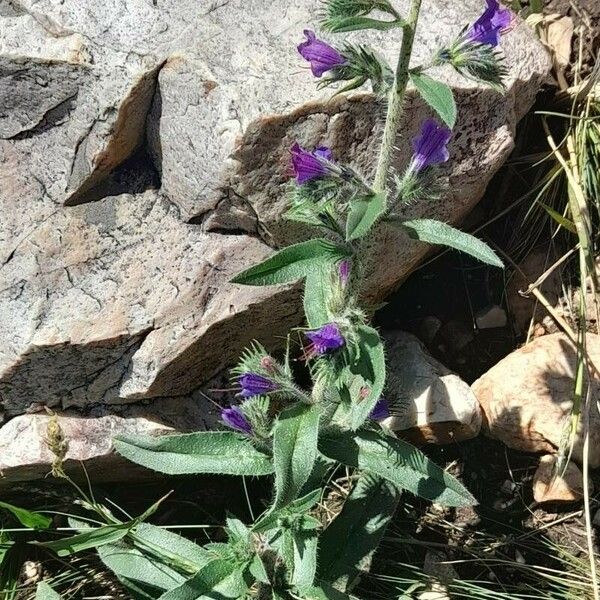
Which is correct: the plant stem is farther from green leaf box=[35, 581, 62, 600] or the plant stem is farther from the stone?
green leaf box=[35, 581, 62, 600]

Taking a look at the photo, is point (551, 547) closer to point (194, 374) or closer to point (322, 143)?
point (194, 374)

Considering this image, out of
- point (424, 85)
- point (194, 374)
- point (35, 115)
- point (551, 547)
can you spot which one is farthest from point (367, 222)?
point (551, 547)

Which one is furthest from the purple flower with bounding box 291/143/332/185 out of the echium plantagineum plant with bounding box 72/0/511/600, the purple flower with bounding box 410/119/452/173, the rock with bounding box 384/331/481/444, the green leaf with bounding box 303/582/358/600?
the green leaf with bounding box 303/582/358/600

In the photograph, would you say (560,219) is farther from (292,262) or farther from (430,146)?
(292,262)

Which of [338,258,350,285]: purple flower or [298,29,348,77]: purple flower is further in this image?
[338,258,350,285]: purple flower

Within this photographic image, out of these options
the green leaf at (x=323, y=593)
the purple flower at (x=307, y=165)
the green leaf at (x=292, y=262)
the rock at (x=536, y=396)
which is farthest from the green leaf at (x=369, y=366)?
the rock at (x=536, y=396)

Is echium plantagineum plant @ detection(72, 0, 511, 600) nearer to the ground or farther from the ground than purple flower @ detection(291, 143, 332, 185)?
nearer to the ground
